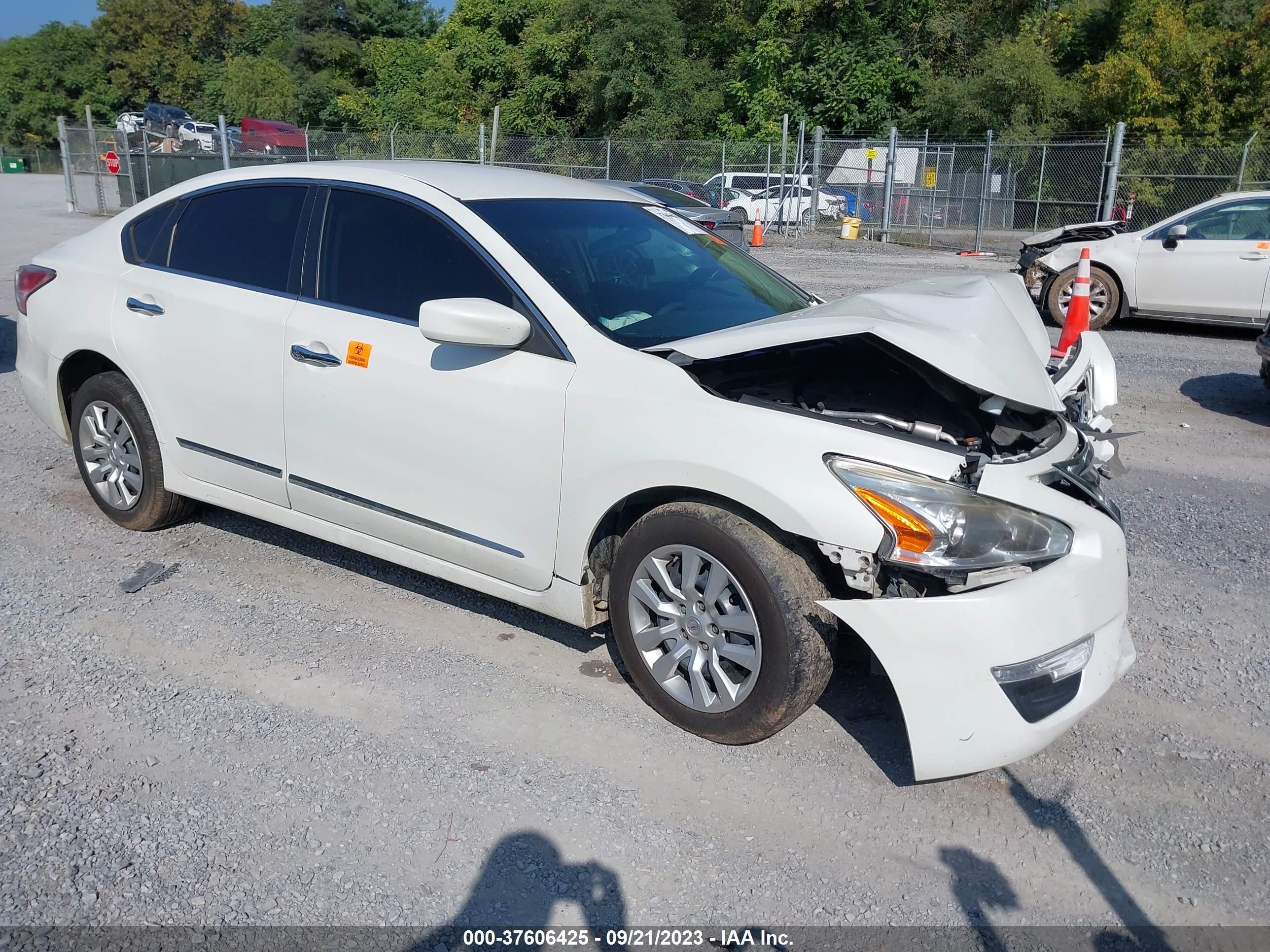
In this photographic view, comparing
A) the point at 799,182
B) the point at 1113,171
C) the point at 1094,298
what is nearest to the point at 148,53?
the point at 799,182

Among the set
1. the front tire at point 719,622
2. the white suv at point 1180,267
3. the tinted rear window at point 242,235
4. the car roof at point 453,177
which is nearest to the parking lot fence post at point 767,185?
the white suv at point 1180,267

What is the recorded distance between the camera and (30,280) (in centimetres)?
532

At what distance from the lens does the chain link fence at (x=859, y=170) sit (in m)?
22.7

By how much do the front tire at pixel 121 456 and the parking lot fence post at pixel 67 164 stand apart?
25304 millimetres

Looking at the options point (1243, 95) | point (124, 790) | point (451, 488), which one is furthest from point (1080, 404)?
point (1243, 95)

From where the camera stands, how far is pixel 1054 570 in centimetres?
301

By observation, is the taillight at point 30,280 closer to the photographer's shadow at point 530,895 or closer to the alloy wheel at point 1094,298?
the photographer's shadow at point 530,895

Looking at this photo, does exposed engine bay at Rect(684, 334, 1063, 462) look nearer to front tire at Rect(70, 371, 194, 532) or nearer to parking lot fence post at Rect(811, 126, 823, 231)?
front tire at Rect(70, 371, 194, 532)

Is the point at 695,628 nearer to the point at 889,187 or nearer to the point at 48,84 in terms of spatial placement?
the point at 889,187

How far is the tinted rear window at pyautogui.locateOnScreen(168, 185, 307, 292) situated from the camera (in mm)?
4484

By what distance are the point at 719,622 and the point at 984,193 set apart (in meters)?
22.2

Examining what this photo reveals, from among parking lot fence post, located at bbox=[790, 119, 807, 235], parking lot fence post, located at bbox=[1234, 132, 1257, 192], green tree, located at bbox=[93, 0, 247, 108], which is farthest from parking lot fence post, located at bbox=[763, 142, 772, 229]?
green tree, located at bbox=[93, 0, 247, 108]

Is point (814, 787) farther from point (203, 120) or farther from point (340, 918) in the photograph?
point (203, 120)

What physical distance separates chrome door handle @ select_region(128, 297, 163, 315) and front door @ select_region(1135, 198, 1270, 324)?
33.7ft
